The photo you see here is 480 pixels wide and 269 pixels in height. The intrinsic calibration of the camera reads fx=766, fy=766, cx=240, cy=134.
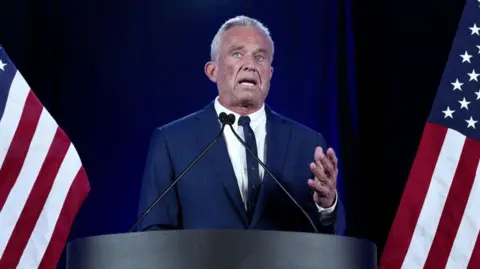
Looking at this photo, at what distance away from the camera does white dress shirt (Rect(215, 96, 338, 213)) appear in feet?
7.68

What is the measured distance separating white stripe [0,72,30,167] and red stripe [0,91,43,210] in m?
0.01

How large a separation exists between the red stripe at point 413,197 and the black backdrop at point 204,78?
26 cm

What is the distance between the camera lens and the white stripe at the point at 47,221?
282 centimetres

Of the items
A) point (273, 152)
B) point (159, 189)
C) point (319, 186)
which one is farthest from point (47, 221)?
point (319, 186)

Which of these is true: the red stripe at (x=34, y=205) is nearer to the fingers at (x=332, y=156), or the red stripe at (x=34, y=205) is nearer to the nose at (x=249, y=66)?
the nose at (x=249, y=66)

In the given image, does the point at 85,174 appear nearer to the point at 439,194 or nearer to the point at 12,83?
the point at 12,83

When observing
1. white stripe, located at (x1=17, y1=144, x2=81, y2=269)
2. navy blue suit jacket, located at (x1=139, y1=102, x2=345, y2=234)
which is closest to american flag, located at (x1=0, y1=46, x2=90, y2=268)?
white stripe, located at (x1=17, y1=144, x2=81, y2=269)

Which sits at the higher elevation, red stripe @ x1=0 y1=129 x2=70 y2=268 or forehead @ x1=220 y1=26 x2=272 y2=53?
forehead @ x1=220 y1=26 x2=272 y2=53

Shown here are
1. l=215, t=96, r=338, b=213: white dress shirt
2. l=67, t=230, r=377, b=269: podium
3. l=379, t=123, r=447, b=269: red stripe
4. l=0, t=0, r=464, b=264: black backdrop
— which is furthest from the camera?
l=0, t=0, r=464, b=264: black backdrop

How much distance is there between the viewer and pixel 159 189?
228 cm

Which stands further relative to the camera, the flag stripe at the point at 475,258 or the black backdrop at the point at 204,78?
→ the black backdrop at the point at 204,78

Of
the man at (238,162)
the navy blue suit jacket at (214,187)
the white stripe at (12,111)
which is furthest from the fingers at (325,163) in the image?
the white stripe at (12,111)

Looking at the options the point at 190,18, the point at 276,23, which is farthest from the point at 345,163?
the point at 190,18

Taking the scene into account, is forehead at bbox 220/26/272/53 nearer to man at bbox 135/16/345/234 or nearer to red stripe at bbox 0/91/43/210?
man at bbox 135/16/345/234
